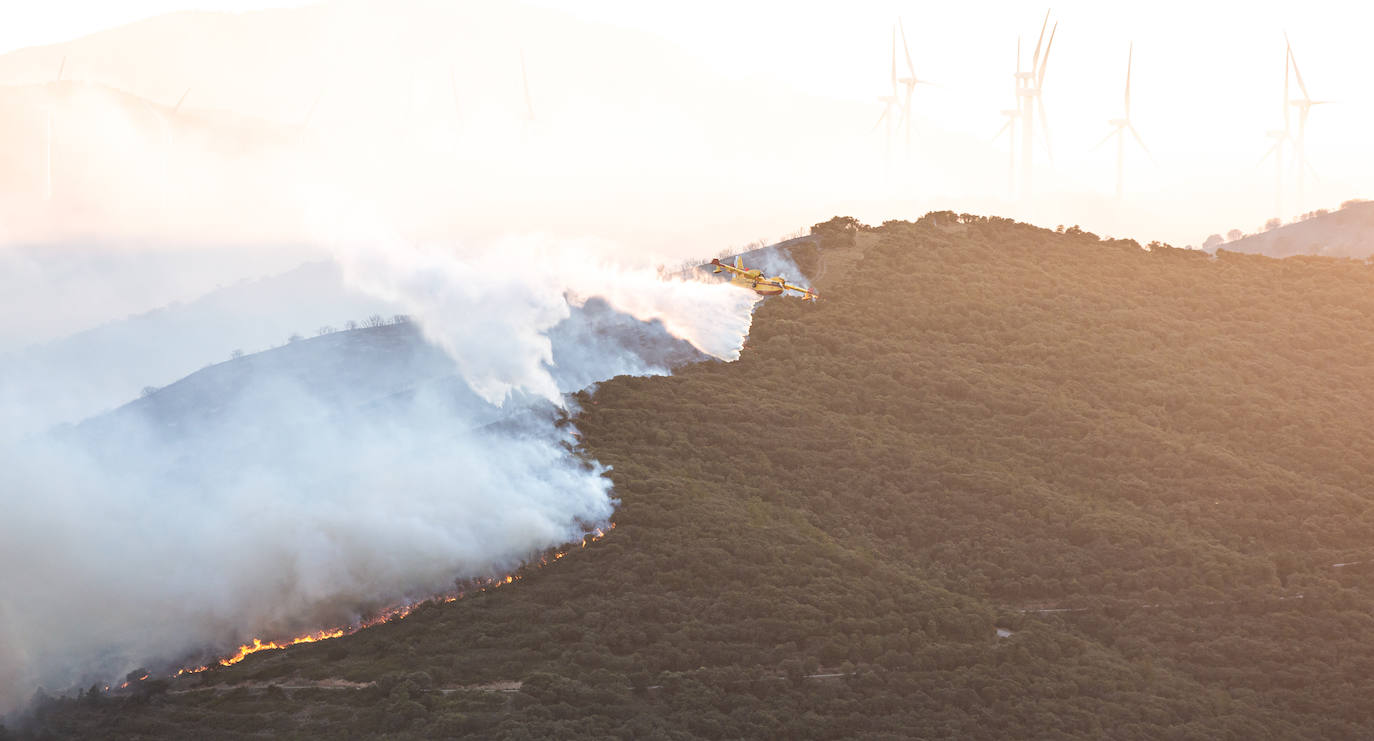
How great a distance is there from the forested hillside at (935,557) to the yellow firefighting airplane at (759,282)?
2.09 metres

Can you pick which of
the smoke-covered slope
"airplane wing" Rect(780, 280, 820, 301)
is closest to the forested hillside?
"airplane wing" Rect(780, 280, 820, 301)

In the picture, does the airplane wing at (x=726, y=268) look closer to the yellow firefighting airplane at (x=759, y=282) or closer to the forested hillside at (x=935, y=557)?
the yellow firefighting airplane at (x=759, y=282)

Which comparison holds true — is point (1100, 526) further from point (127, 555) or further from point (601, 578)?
point (127, 555)

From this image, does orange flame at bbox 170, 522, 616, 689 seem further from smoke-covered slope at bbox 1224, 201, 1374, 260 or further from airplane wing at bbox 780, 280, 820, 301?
smoke-covered slope at bbox 1224, 201, 1374, 260

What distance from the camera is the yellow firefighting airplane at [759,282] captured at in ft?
349

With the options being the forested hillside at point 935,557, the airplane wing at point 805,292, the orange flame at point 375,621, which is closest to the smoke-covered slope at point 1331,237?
the forested hillside at point 935,557

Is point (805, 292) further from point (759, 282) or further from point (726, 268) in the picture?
point (726, 268)

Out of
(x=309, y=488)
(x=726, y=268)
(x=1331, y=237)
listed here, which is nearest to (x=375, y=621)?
(x=309, y=488)

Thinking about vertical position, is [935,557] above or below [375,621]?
below

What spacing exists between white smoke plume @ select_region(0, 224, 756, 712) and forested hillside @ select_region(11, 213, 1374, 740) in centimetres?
260

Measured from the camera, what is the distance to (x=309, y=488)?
67.8m

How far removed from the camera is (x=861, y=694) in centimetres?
5853

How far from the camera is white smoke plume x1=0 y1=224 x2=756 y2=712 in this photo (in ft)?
194

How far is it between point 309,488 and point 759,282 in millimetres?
48040
